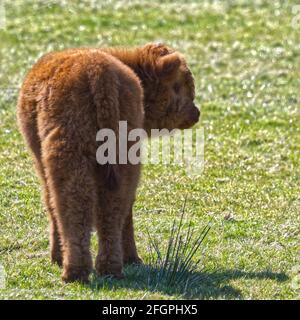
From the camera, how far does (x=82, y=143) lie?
724 cm

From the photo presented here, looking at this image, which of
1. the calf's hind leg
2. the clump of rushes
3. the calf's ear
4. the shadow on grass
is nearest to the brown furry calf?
the calf's hind leg

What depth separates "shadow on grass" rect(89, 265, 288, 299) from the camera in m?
7.32

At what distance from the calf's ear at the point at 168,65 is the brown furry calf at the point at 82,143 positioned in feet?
2.28

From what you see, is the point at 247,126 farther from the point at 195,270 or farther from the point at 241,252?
the point at 195,270

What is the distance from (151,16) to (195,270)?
11608mm

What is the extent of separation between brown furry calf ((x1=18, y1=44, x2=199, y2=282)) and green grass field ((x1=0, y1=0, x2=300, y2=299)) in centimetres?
36

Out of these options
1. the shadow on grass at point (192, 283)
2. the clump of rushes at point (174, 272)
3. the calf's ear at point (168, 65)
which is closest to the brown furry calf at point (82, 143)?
the shadow on grass at point (192, 283)

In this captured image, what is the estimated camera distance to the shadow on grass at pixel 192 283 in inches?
288

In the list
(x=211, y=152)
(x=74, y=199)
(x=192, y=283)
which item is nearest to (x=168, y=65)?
(x=74, y=199)

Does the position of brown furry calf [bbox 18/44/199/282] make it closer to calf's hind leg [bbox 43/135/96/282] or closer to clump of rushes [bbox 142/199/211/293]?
calf's hind leg [bbox 43/135/96/282]

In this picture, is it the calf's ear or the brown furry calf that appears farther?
the calf's ear

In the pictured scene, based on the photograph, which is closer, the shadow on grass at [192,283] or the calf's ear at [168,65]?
the shadow on grass at [192,283]

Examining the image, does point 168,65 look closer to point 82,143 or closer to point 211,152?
point 82,143

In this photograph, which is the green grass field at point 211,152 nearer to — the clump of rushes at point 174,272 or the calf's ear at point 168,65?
the clump of rushes at point 174,272
